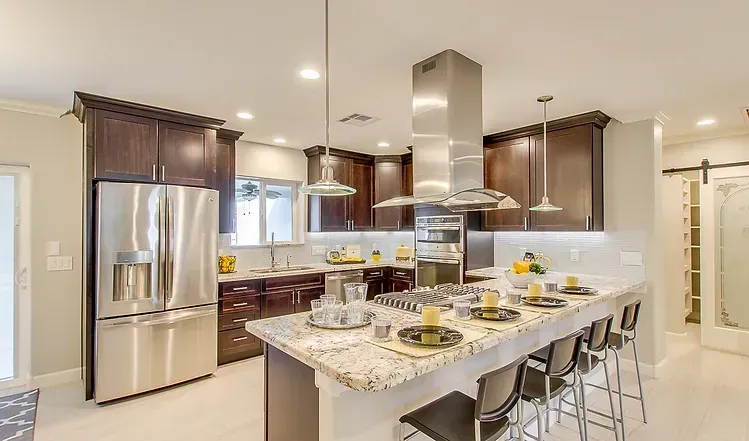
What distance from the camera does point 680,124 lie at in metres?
4.21

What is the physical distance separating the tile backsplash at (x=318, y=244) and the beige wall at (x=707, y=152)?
369cm

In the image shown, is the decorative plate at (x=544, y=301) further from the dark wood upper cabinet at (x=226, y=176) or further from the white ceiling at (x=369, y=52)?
the dark wood upper cabinet at (x=226, y=176)

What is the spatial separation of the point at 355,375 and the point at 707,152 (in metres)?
5.57

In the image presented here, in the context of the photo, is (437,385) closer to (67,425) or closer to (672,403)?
(672,403)

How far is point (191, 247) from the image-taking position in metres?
3.63

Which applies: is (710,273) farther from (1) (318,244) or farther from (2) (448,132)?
(1) (318,244)

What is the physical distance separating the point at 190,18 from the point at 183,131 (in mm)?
1912

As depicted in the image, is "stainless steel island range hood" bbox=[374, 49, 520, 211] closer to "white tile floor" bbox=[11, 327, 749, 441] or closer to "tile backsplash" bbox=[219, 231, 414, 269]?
"white tile floor" bbox=[11, 327, 749, 441]

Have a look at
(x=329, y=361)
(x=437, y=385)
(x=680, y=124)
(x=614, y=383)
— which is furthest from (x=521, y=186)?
(x=329, y=361)

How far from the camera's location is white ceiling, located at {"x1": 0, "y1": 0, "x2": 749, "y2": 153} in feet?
6.61

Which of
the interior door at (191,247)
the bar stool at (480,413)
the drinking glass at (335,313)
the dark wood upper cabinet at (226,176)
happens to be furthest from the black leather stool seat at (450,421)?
the dark wood upper cabinet at (226,176)

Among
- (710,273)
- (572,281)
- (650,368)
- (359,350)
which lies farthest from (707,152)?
(359,350)

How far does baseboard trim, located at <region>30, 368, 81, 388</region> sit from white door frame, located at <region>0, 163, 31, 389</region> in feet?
0.21

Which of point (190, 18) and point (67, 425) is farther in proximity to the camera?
point (67, 425)
